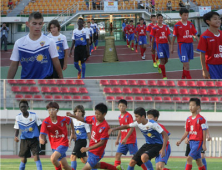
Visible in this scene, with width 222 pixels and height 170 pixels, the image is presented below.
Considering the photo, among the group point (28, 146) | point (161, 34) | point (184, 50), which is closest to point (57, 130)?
point (28, 146)

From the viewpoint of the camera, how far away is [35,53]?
20.8 feet

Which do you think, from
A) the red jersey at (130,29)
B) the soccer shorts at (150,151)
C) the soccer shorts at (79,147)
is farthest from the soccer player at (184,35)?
the red jersey at (130,29)

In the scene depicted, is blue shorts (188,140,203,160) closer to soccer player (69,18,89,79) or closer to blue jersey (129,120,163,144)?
blue jersey (129,120,163,144)

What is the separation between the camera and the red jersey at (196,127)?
9.39m

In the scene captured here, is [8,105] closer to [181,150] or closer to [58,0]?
[181,150]

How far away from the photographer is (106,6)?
33.6 meters

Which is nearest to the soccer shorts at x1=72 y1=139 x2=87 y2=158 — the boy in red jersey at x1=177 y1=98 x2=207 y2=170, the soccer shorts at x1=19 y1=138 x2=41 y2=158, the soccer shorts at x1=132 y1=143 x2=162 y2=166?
the soccer shorts at x1=19 y1=138 x2=41 y2=158

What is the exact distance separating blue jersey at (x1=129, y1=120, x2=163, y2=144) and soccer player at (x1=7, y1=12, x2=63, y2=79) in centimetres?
274

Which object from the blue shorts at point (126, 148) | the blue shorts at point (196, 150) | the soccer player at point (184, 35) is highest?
the soccer player at point (184, 35)

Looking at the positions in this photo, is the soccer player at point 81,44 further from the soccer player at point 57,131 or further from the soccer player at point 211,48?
the soccer player at point 211,48

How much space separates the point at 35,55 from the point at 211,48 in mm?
3556

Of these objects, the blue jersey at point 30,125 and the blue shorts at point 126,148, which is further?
the blue jersey at point 30,125

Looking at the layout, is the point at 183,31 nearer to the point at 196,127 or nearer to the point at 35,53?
the point at 196,127

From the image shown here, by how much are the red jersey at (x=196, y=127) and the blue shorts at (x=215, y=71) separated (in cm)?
113
